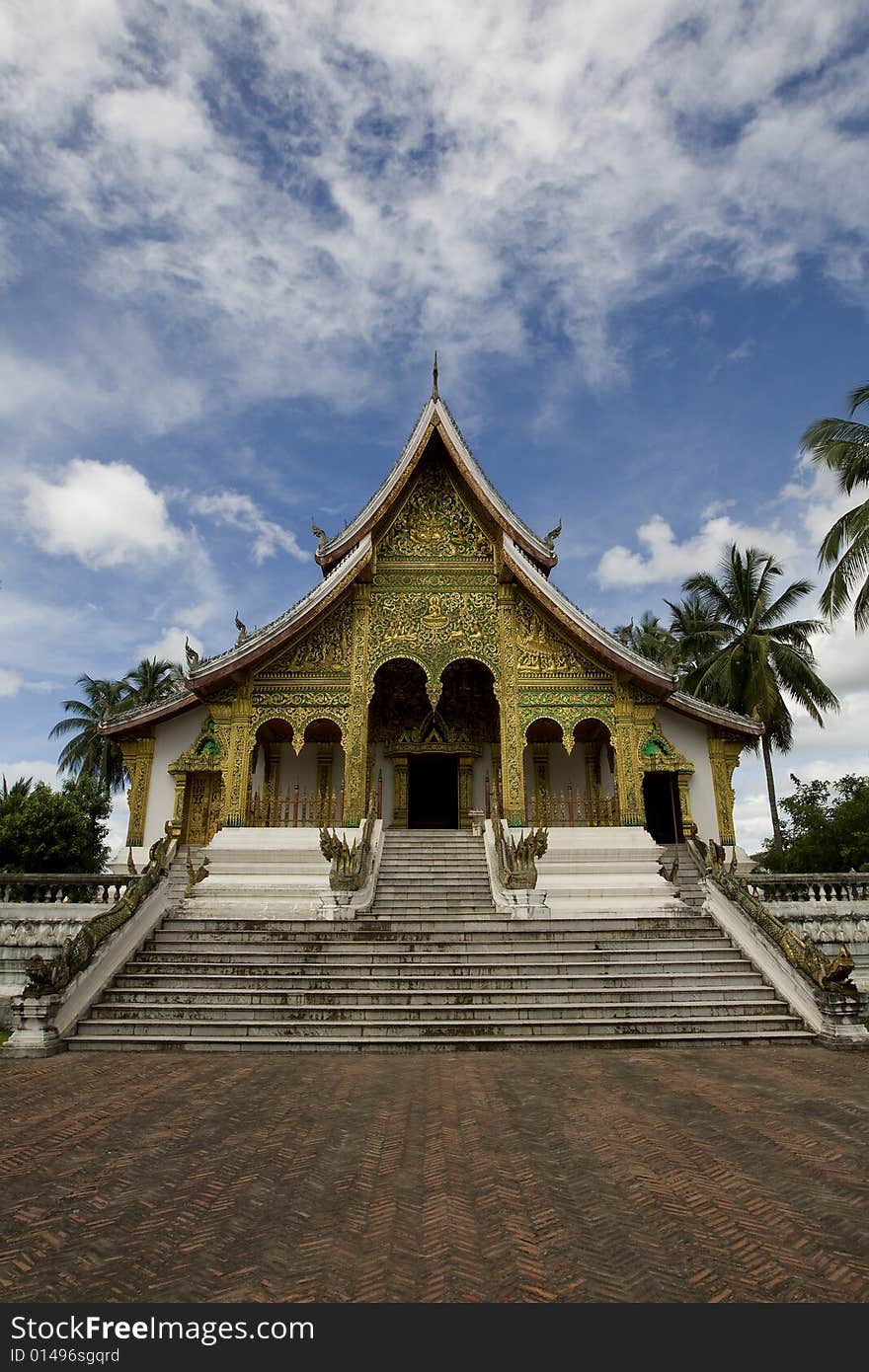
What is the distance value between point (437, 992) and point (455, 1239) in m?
5.63

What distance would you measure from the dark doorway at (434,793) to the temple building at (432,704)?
2.21 feet

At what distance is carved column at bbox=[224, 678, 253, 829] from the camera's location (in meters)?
14.8

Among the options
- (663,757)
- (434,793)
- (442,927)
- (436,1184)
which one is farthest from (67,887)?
(663,757)

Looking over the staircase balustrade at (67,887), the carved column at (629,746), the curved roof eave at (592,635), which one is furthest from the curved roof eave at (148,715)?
the carved column at (629,746)

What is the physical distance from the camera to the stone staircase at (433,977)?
8266 mm

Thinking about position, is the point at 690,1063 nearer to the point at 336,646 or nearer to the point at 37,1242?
the point at 37,1242

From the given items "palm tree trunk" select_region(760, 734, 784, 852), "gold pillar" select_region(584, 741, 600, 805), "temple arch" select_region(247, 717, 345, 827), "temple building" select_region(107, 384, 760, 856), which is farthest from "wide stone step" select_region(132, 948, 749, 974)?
"palm tree trunk" select_region(760, 734, 784, 852)

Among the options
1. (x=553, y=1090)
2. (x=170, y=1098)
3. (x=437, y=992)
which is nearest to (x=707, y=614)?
(x=437, y=992)

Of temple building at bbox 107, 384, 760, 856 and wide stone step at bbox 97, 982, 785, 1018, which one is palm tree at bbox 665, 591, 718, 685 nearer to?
temple building at bbox 107, 384, 760, 856

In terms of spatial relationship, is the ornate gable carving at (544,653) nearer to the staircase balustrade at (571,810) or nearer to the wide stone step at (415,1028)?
the staircase balustrade at (571,810)

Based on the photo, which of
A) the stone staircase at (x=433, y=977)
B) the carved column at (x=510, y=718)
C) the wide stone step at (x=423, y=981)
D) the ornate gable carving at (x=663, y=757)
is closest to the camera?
the stone staircase at (x=433, y=977)

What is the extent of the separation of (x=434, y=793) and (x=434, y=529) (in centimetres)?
700

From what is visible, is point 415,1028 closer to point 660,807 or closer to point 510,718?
point 510,718

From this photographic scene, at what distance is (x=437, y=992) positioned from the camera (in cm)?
891
